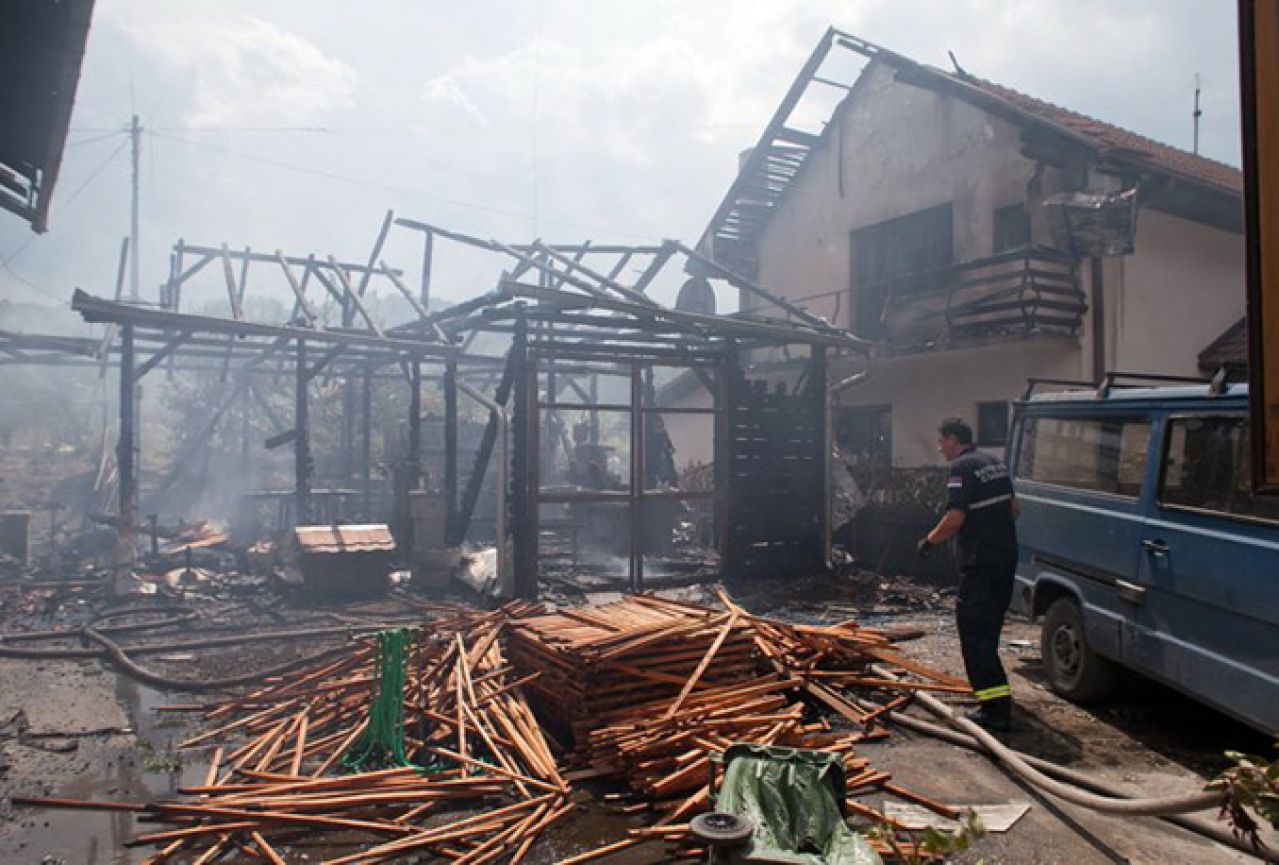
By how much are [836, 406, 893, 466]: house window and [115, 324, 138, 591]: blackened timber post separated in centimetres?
1122

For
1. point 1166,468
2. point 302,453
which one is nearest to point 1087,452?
point 1166,468

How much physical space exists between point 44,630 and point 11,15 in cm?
669

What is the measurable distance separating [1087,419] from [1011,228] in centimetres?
889

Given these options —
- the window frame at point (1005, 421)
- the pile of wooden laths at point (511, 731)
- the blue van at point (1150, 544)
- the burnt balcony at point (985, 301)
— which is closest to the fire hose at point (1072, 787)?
the pile of wooden laths at point (511, 731)

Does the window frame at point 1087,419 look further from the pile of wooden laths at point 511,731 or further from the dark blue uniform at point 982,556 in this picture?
the pile of wooden laths at point 511,731

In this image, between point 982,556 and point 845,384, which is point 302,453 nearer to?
point 845,384

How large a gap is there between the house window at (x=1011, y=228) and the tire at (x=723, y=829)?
1285cm

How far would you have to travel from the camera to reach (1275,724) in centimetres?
439

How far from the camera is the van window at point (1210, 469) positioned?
486 centimetres

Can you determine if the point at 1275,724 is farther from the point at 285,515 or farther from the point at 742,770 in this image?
the point at 285,515

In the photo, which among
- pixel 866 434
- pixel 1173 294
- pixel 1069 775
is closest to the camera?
pixel 1069 775

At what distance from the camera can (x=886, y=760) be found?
5.26 m

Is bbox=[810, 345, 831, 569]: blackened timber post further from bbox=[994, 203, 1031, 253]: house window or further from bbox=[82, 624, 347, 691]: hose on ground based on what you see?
bbox=[82, 624, 347, 691]: hose on ground

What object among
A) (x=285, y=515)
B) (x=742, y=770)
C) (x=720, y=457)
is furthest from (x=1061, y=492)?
(x=285, y=515)
